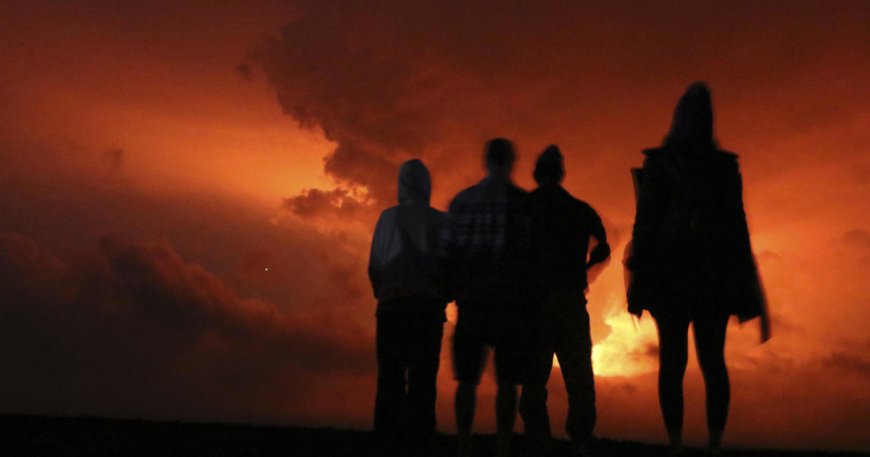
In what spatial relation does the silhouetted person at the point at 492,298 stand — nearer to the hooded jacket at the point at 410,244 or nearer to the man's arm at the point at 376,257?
the hooded jacket at the point at 410,244

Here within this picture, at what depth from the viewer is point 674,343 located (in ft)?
20.3

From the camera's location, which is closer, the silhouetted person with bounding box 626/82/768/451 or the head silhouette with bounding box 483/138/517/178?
A: the silhouetted person with bounding box 626/82/768/451

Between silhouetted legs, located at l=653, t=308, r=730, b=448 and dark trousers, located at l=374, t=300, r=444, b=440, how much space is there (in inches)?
92.9

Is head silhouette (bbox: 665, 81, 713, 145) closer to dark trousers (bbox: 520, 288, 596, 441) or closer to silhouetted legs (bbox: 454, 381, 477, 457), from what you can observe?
dark trousers (bbox: 520, 288, 596, 441)

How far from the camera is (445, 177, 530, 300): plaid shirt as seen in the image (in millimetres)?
6371

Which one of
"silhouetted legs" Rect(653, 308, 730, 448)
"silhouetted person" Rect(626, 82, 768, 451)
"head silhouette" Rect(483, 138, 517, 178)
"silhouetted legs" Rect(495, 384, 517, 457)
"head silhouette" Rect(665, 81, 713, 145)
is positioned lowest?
"silhouetted legs" Rect(495, 384, 517, 457)

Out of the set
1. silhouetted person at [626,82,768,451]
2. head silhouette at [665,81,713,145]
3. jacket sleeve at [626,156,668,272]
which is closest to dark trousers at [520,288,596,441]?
silhouetted person at [626,82,768,451]

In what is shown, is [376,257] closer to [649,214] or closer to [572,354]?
[572,354]

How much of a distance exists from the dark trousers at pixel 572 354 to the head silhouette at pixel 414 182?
56.0 inches

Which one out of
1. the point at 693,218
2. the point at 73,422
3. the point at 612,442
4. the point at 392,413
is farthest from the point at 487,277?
the point at 73,422

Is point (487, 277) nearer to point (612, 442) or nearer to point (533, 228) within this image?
point (533, 228)

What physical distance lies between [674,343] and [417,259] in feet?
8.15

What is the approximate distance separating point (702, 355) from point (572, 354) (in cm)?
182

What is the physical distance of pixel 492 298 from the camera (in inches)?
250
